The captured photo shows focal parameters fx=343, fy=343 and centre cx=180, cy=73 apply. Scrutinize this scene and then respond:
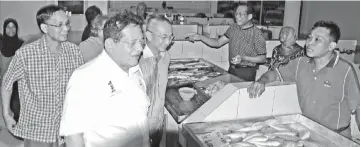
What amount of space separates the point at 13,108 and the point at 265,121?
294 centimetres

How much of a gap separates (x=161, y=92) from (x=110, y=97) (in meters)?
0.92

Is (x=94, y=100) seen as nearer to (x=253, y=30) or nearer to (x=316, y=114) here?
(x=316, y=114)

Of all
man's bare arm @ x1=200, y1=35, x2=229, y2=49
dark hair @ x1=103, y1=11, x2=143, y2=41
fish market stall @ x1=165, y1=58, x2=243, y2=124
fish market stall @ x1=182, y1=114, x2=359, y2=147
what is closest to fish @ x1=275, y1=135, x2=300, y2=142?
fish market stall @ x1=182, y1=114, x2=359, y2=147

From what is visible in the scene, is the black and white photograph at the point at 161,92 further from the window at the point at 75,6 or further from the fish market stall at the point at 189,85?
the window at the point at 75,6

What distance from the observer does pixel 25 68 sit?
2430 mm

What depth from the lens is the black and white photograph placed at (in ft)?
5.54

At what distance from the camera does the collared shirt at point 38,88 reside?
244 cm

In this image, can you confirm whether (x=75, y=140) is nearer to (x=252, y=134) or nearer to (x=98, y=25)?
(x=252, y=134)

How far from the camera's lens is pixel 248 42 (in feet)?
13.4

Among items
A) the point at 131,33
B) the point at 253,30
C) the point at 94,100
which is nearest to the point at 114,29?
the point at 131,33

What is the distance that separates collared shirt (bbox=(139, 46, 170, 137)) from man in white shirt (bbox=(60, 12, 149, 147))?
65 centimetres

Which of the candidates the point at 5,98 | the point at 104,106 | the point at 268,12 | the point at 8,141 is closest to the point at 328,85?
the point at 104,106

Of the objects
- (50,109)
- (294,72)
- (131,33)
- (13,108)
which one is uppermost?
(131,33)

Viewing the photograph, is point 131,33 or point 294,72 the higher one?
point 131,33
